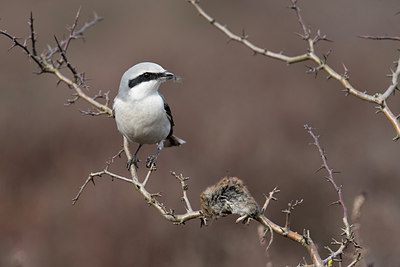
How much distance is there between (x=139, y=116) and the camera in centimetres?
416

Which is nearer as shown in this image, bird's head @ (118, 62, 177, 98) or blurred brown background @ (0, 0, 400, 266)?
bird's head @ (118, 62, 177, 98)

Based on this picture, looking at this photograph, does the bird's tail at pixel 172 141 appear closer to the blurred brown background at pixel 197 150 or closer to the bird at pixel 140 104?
the bird at pixel 140 104

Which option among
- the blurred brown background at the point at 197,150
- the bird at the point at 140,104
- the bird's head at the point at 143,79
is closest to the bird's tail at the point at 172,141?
the bird at the point at 140,104

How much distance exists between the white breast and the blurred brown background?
1.43 meters

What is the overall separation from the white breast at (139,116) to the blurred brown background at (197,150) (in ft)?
4.68

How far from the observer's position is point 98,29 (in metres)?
14.3

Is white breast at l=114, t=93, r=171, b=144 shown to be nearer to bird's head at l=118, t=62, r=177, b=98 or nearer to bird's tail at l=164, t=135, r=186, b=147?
bird's head at l=118, t=62, r=177, b=98

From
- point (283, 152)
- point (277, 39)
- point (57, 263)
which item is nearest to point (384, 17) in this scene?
point (277, 39)

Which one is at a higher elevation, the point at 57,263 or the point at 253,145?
the point at 253,145

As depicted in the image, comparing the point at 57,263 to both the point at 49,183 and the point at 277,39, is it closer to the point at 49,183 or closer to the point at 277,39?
the point at 49,183

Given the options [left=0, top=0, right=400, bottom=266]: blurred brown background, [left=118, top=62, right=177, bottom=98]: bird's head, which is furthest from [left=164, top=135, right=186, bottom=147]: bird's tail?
[left=0, top=0, right=400, bottom=266]: blurred brown background

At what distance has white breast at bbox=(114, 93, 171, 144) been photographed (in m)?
4.15

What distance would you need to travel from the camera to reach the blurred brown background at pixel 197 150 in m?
6.54

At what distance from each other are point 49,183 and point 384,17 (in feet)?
35.1
